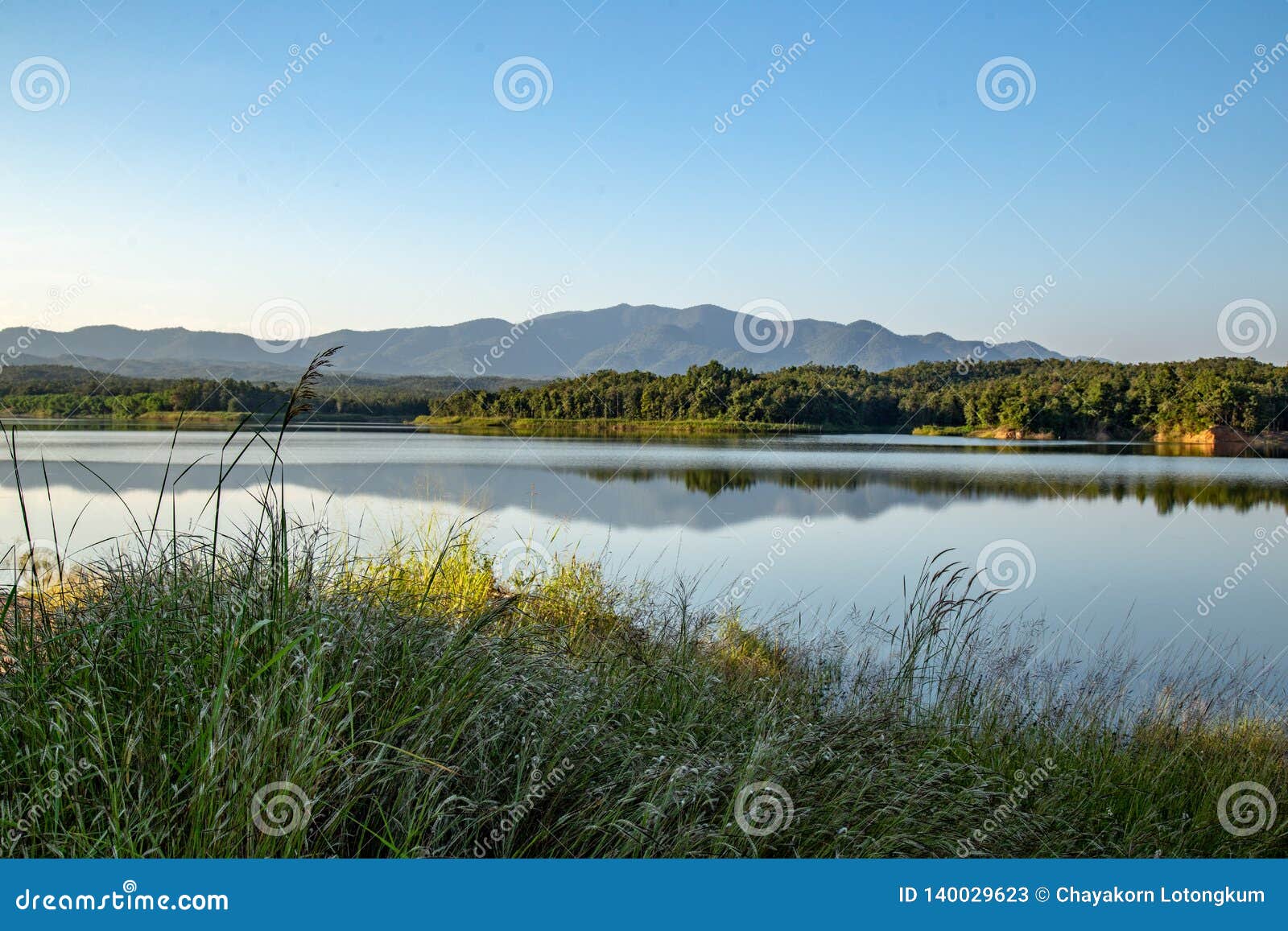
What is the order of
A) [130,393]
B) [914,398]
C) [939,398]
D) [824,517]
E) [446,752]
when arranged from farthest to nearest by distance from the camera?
1. [939,398]
2. [914,398]
3. [824,517]
4. [130,393]
5. [446,752]

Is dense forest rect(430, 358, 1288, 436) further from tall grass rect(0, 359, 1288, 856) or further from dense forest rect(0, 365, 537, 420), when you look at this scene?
tall grass rect(0, 359, 1288, 856)

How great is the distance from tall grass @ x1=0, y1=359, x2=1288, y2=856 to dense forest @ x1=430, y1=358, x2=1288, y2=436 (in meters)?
45.9

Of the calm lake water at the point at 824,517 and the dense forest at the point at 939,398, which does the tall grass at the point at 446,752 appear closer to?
the calm lake water at the point at 824,517

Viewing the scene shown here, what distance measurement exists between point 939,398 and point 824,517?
55.8 meters

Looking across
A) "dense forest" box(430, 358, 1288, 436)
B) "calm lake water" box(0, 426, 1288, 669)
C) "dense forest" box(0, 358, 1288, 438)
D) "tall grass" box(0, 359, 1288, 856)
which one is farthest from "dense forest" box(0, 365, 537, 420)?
"dense forest" box(430, 358, 1288, 436)

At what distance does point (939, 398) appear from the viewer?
2832 inches

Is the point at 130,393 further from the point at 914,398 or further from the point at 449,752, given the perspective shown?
the point at 914,398

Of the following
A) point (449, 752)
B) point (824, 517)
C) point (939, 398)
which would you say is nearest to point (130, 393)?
point (824, 517)

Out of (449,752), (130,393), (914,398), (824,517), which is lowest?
(824,517)

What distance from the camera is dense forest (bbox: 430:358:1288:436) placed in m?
52.4

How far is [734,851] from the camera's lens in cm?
298

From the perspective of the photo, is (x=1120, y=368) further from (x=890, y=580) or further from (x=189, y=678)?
(x=189, y=678)

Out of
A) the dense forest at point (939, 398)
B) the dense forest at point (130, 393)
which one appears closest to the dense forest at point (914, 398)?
the dense forest at point (939, 398)

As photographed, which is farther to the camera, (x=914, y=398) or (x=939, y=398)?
(x=939, y=398)
